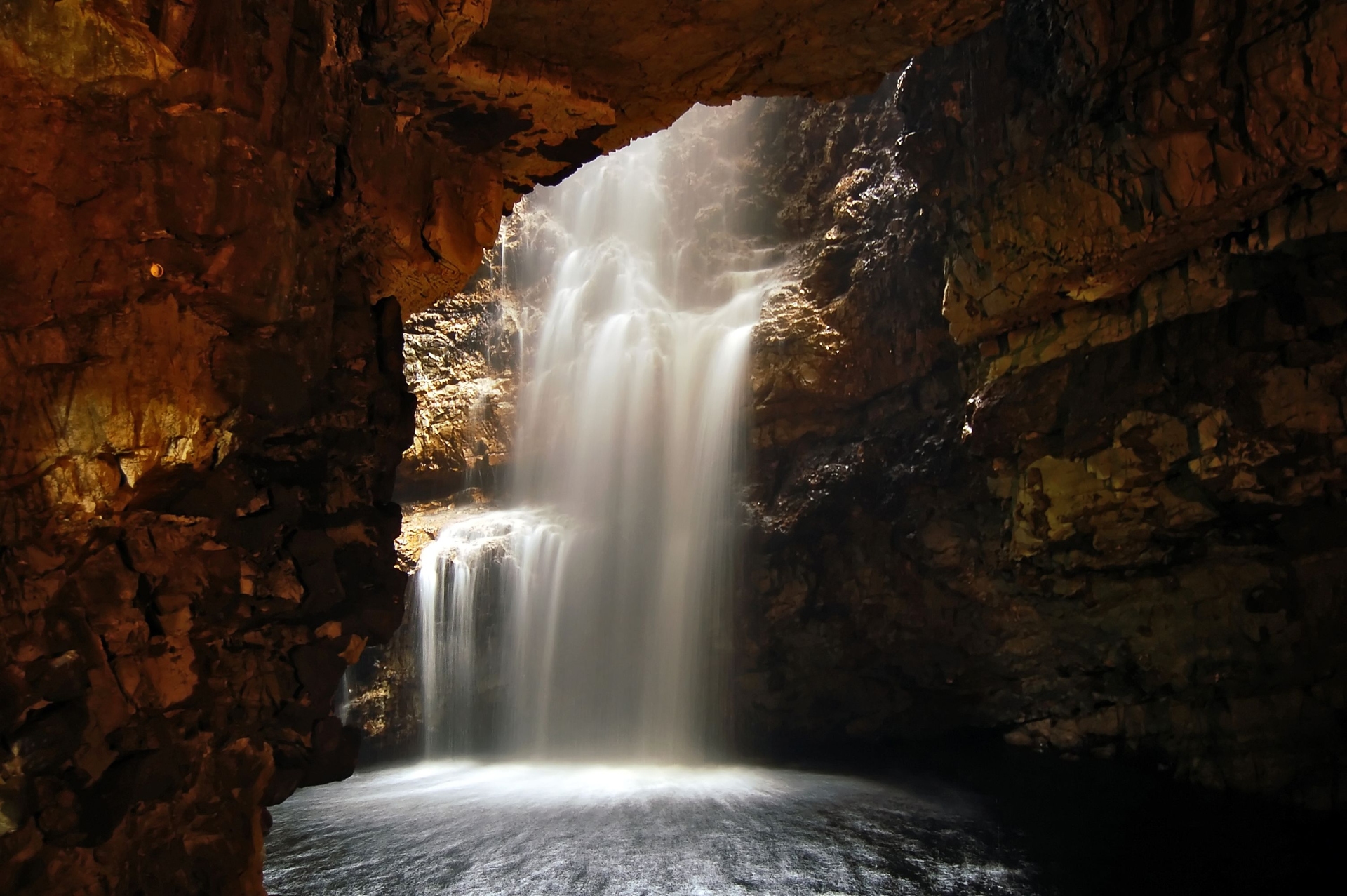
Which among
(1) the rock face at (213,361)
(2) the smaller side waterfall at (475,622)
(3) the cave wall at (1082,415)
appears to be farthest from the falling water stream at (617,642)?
(1) the rock face at (213,361)

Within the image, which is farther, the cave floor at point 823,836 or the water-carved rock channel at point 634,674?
the water-carved rock channel at point 634,674

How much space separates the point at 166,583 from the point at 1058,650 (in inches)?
501

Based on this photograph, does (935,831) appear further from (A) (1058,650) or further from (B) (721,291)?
(B) (721,291)

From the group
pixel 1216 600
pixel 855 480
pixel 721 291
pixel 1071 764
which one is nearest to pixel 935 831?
pixel 1071 764

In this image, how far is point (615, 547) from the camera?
18.6m

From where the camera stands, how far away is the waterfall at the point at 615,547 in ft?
55.7

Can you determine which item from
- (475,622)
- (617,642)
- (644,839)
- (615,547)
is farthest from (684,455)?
(644,839)

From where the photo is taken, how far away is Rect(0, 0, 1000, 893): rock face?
Answer: 4449mm

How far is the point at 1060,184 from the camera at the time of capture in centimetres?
1086

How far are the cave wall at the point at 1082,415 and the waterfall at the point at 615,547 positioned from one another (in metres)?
1.15

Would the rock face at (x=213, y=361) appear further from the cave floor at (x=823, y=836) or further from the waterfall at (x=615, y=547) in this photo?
the waterfall at (x=615, y=547)

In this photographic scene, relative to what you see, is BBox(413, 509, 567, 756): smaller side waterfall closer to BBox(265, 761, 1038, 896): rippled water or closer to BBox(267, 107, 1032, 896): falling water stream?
BBox(267, 107, 1032, 896): falling water stream

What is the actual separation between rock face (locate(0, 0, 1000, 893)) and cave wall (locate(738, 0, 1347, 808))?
425cm

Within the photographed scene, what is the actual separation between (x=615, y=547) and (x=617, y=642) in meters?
2.20
